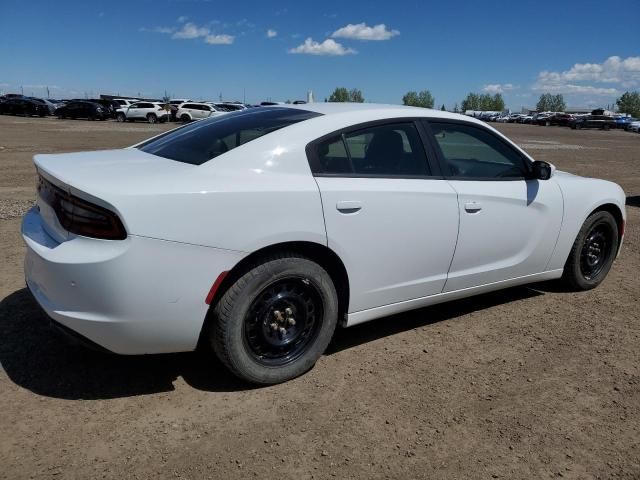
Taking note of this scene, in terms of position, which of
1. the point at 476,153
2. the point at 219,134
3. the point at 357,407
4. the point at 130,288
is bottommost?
the point at 357,407

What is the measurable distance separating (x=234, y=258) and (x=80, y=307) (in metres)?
0.77

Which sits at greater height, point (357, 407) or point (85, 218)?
point (85, 218)

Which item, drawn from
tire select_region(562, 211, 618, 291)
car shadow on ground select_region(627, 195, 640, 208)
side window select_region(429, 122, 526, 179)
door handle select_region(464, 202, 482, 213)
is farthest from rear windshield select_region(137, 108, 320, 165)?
car shadow on ground select_region(627, 195, 640, 208)

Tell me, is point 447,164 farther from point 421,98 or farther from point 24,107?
point 421,98

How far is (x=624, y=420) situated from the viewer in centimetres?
290

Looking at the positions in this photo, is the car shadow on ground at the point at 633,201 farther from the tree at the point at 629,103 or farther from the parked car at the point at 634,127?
the tree at the point at 629,103

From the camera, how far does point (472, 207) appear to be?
3648 millimetres

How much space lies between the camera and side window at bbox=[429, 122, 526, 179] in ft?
12.4

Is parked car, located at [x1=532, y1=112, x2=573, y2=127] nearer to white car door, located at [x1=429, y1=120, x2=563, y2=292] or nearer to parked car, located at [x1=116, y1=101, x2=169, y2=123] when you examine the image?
parked car, located at [x1=116, y1=101, x2=169, y2=123]

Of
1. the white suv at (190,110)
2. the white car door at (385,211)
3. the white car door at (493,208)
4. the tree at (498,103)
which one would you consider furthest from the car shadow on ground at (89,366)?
the tree at (498,103)

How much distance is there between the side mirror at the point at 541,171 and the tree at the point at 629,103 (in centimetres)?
15666

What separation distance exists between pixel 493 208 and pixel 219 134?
1.94 m

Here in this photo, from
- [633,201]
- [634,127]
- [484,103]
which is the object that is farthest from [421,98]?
[633,201]

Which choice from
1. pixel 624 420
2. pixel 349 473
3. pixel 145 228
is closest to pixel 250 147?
pixel 145 228
